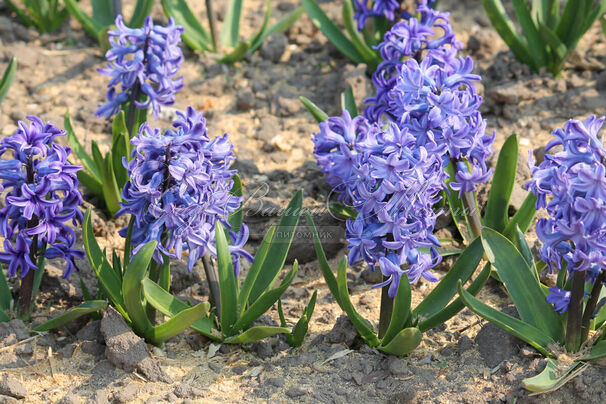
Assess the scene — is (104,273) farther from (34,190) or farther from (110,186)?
(110,186)

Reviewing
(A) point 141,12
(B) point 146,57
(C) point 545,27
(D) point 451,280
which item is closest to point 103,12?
(A) point 141,12

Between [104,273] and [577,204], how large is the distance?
2.15 metres

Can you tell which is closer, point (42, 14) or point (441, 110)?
point (441, 110)

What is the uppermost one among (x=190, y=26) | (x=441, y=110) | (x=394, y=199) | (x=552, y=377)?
(x=190, y=26)

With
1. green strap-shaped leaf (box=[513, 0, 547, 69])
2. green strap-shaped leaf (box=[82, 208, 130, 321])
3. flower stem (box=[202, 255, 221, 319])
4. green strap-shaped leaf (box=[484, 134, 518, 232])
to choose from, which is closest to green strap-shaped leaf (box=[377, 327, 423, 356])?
flower stem (box=[202, 255, 221, 319])

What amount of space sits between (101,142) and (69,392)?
2323 mm

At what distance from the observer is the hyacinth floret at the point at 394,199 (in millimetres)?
3354

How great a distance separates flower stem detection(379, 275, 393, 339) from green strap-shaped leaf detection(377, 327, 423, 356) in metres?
0.08

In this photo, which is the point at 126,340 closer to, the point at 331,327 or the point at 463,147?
the point at 331,327

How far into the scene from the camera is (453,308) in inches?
147

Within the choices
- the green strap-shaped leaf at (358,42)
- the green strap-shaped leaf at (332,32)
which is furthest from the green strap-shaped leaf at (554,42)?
the green strap-shaped leaf at (332,32)

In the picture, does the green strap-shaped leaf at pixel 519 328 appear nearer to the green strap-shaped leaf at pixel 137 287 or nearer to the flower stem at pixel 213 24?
the green strap-shaped leaf at pixel 137 287

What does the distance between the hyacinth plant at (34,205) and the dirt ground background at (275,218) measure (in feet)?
0.86

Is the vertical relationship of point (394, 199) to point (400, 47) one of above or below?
below
